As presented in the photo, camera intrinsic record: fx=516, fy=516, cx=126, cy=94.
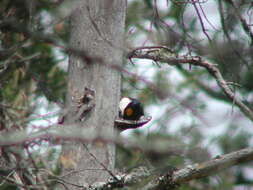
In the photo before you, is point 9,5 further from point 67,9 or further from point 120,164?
point 120,164

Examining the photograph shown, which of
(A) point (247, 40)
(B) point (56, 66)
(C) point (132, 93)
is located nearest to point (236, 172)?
(C) point (132, 93)

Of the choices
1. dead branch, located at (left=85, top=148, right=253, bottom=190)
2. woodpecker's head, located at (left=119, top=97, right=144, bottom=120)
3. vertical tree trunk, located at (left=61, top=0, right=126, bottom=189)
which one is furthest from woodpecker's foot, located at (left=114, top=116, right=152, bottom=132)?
woodpecker's head, located at (left=119, top=97, right=144, bottom=120)

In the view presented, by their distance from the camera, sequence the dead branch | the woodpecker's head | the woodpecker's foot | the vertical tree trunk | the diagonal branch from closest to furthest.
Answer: the dead branch < the vertical tree trunk < the woodpecker's foot < the diagonal branch < the woodpecker's head

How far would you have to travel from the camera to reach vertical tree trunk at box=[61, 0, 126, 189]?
9.83 feet

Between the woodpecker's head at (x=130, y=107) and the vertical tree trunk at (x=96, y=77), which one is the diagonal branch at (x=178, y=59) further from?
the woodpecker's head at (x=130, y=107)

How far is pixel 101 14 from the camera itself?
10.4ft

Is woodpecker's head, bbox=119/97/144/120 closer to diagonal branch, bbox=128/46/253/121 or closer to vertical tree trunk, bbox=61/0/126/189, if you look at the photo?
diagonal branch, bbox=128/46/253/121

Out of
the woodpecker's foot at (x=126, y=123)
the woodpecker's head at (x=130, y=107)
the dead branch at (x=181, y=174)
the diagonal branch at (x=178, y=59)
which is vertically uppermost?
the diagonal branch at (x=178, y=59)

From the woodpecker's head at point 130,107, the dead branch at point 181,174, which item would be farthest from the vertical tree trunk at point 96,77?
the woodpecker's head at point 130,107

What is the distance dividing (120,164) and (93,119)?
8.16 ft

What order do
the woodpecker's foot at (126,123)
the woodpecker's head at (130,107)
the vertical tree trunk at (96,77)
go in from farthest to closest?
the woodpecker's head at (130,107), the woodpecker's foot at (126,123), the vertical tree trunk at (96,77)

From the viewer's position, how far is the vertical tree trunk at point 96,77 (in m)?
3.00

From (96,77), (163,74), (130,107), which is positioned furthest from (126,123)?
(163,74)

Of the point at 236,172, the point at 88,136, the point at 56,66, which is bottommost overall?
the point at 236,172
